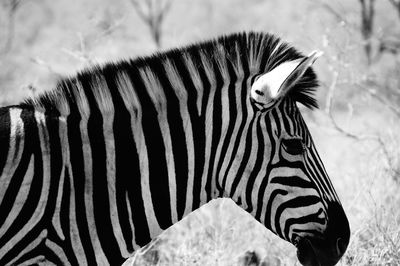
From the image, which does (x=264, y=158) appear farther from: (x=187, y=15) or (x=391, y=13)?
(x=187, y=15)

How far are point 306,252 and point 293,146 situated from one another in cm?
48

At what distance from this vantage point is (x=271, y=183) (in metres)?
2.89

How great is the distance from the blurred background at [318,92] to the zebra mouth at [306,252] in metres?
1.33

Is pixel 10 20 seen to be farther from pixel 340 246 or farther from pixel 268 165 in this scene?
pixel 340 246

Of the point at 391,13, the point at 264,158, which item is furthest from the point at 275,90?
the point at 391,13

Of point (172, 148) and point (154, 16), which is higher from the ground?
point (154, 16)

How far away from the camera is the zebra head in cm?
289

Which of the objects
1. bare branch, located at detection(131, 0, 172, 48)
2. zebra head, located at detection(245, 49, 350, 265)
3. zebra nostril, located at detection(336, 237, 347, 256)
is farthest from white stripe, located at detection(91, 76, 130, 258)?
bare branch, located at detection(131, 0, 172, 48)

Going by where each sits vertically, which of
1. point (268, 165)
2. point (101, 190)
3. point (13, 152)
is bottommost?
point (268, 165)

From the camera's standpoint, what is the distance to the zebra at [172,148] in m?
2.75

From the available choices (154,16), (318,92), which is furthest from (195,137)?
(154,16)

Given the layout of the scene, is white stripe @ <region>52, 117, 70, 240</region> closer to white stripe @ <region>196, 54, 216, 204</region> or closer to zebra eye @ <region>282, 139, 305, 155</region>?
white stripe @ <region>196, 54, 216, 204</region>

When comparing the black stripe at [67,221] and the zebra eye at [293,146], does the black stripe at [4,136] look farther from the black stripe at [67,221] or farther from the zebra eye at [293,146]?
the zebra eye at [293,146]

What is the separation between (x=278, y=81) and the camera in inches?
111
